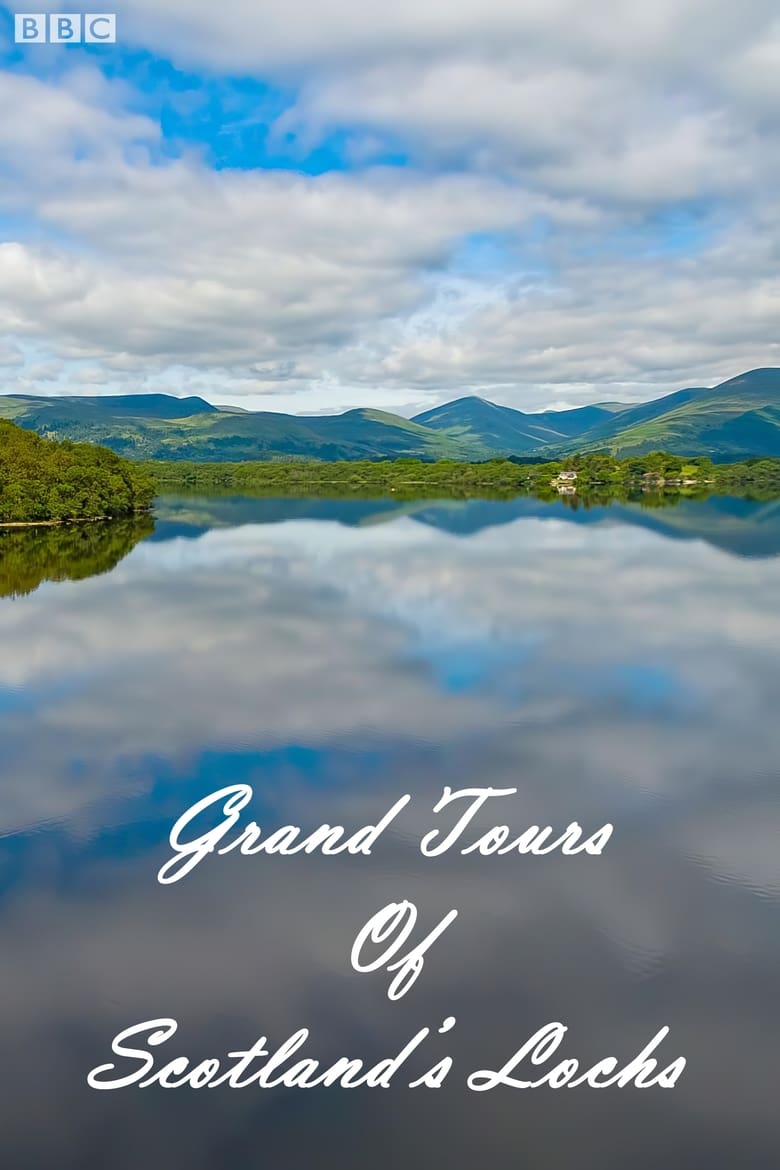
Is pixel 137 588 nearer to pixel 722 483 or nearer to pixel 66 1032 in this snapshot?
pixel 66 1032

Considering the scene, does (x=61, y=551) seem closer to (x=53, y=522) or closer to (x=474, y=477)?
(x=53, y=522)

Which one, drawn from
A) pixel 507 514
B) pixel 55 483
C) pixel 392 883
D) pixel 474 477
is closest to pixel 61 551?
pixel 55 483

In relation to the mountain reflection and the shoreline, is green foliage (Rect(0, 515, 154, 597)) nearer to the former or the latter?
the shoreline

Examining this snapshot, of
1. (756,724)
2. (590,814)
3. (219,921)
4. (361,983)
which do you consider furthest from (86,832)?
(756,724)

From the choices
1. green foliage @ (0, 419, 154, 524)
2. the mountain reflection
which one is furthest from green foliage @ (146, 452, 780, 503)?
green foliage @ (0, 419, 154, 524)

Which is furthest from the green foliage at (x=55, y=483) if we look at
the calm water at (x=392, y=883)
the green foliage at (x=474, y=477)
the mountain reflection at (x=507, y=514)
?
the green foliage at (x=474, y=477)

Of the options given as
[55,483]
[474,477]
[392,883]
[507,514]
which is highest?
[474,477]
